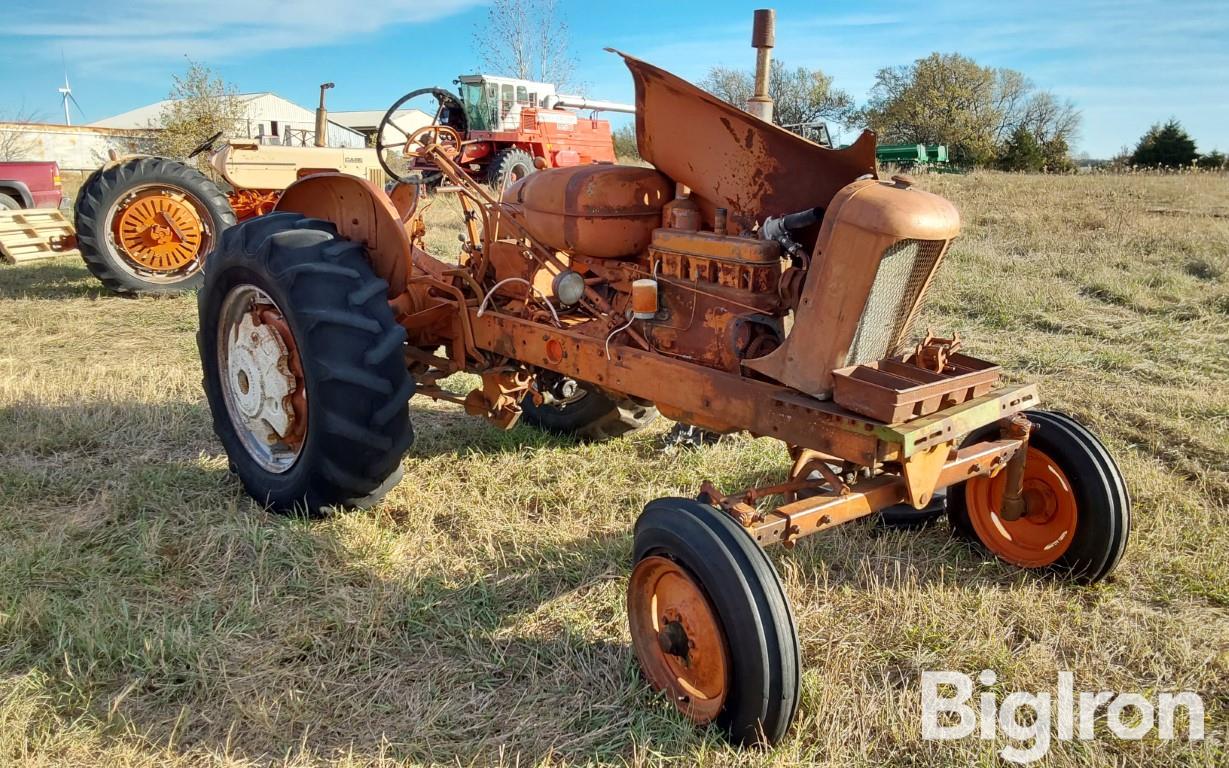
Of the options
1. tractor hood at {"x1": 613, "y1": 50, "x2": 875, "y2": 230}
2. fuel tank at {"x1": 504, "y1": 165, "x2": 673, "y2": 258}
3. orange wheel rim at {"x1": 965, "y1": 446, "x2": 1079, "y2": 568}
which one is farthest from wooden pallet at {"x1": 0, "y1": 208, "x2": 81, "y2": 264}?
orange wheel rim at {"x1": 965, "y1": 446, "x2": 1079, "y2": 568}

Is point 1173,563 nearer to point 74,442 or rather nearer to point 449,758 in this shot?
point 449,758

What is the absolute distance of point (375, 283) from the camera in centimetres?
321

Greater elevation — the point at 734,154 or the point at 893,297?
the point at 734,154

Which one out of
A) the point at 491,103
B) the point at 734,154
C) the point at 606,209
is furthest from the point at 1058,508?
the point at 491,103

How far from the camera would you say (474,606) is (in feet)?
9.37

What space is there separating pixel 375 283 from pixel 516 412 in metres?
0.86

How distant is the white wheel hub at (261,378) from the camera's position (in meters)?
3.39

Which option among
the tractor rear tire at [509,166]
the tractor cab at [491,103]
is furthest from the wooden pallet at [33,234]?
the tractor cab at [491,103]

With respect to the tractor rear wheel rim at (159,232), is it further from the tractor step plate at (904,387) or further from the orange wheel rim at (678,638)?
the tractor step plate at (904,387)

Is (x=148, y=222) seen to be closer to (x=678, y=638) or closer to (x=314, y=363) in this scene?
(x=314, y=363)

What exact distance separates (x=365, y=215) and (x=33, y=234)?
776cm

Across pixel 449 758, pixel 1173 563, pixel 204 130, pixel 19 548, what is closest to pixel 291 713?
pixel 449 758

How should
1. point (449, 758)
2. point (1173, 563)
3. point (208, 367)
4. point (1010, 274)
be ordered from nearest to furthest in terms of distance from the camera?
point (449, 758)
point (1173, 563)
point (208, 367)
point (1010, 274)

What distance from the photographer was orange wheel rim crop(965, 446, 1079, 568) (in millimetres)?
2941
